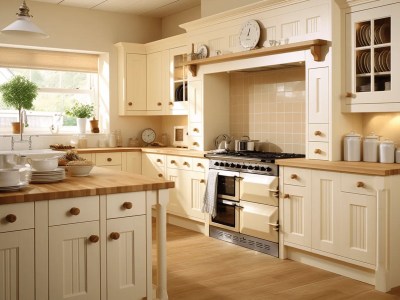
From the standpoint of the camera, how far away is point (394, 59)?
3.93 meters

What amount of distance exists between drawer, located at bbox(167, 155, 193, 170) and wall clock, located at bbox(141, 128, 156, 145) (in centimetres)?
135

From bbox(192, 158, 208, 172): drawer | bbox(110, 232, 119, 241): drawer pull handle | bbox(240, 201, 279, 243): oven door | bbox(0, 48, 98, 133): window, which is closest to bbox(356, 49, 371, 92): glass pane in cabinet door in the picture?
bbox(240, 201, 279, 243): oven door

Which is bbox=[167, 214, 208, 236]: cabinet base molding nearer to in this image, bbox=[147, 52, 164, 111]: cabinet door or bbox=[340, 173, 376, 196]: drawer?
bbox=[147, 52, 164, 111]: cabinet door

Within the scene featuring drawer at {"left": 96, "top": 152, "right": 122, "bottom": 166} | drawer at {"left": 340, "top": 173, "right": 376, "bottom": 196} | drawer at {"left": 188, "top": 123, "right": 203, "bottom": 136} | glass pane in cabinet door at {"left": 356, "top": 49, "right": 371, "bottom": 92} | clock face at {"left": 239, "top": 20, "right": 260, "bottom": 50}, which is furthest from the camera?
drawer at {"left": 96, "top": 152, "right": 122, "bottom": 166}

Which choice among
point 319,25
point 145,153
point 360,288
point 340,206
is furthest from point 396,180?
point 145,153

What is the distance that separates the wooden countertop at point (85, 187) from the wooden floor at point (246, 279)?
0.95m

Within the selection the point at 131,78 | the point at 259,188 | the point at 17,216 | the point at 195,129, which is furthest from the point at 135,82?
the point at 17,216

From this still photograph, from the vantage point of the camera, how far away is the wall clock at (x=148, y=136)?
7.40 meters

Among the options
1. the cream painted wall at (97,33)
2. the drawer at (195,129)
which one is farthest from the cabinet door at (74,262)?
the cream painted wall at (97,33)

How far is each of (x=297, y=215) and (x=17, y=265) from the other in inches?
99.8

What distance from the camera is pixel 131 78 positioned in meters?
7.09

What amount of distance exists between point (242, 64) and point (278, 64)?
0.50 metres

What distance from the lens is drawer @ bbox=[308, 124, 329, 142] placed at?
438 centimetres

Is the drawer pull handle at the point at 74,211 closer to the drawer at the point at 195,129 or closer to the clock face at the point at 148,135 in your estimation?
the drawer at the point at 195,129
